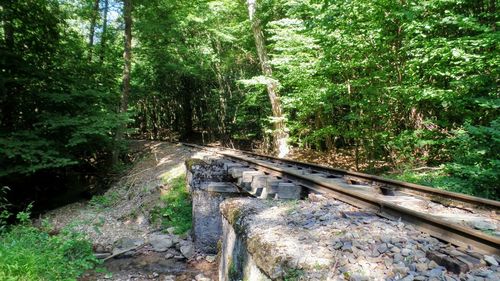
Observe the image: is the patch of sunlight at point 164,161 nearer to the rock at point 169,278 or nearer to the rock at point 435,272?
the rock at point 169,278

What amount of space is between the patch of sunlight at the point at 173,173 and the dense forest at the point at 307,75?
226 cm

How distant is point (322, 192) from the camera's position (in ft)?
15.8

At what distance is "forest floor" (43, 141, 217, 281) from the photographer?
6.34 meters

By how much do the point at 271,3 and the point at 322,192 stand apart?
12759mm

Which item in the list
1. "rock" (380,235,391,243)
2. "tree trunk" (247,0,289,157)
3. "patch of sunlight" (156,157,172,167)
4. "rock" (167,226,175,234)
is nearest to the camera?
"rock" (380,235,391,243)

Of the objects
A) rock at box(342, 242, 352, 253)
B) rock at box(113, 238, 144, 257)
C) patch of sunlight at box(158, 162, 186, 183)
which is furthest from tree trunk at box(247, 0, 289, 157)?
rock at box(342, 242, 352, 253)

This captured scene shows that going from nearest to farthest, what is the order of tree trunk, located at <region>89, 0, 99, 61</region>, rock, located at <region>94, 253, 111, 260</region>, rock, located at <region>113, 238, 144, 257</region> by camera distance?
1. rock, located at <region>94, 253, 111, 260</region>
2. rock, located at <region>113, 238, 144, 257</region>
3. tree trunk, located at <region>89, 0, 99, 61</region>

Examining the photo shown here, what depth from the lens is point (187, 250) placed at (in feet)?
23.0

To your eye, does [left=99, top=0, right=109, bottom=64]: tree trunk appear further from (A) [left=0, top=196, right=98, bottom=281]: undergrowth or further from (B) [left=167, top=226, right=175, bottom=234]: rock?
(A) [left=0, top=196, right=98, bottom=281]: undergrowth

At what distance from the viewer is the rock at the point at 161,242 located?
7387mm

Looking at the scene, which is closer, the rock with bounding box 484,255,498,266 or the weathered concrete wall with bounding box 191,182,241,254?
the rock with bounding box 484,255,498,266

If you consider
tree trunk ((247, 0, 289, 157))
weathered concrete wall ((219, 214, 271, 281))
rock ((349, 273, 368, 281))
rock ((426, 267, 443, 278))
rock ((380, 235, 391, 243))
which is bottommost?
weathered concrete wall ((219, 214, 271, 281))

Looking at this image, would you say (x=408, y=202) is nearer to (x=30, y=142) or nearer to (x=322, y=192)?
(x=322, y=192)

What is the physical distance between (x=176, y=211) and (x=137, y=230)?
1.08 metres
